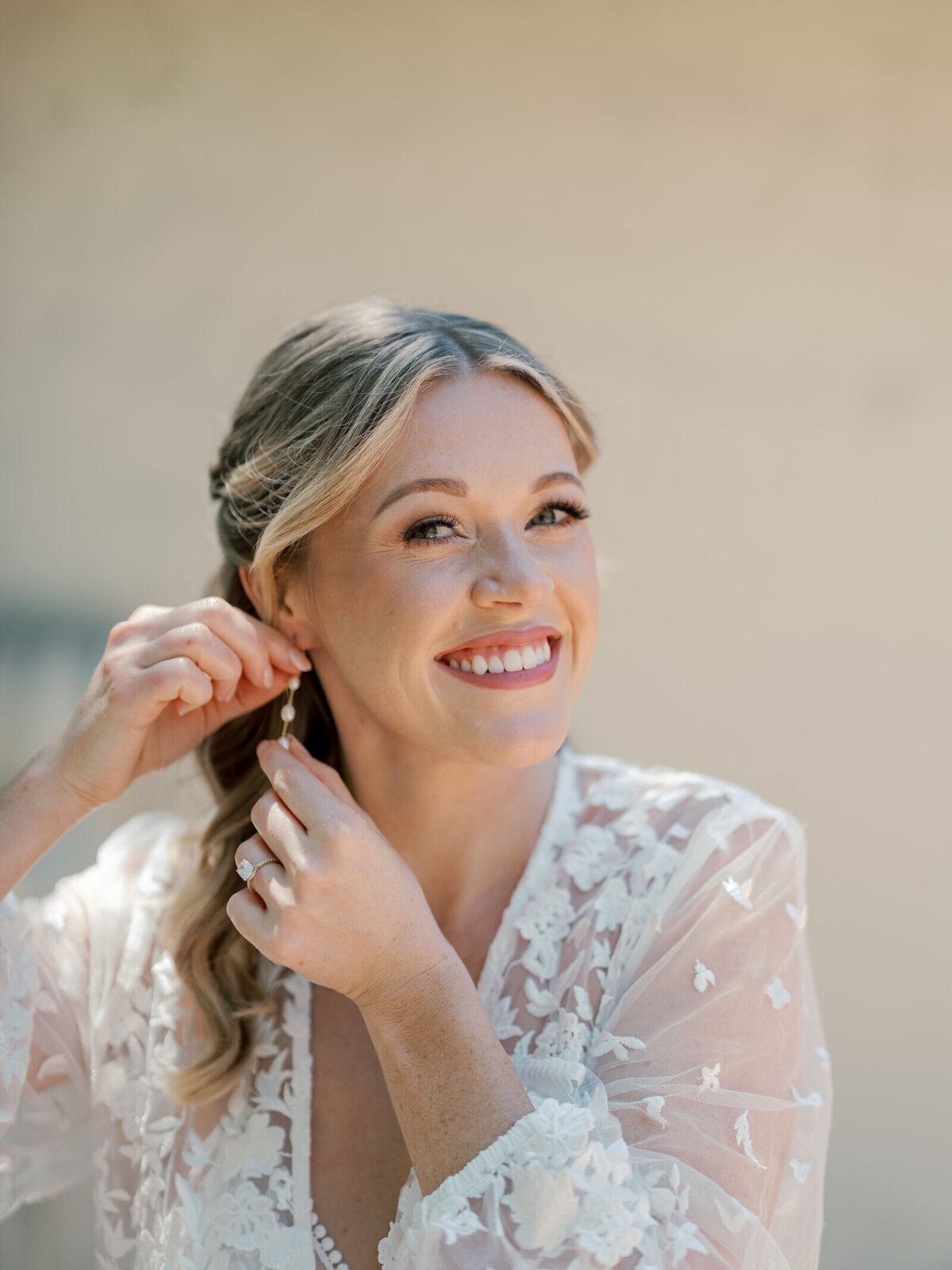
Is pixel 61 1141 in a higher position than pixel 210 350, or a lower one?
lower

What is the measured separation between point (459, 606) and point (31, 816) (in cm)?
80

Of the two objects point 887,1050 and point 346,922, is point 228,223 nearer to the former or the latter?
point 346,922

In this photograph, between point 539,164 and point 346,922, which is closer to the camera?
point 346,922

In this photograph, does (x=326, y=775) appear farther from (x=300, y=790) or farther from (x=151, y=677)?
(x=151, y=677)

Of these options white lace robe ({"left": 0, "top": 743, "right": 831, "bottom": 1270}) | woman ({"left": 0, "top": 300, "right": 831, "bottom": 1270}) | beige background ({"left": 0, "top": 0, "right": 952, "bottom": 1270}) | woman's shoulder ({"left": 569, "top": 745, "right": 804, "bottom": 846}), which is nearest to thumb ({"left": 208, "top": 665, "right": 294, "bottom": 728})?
woman ({"left": 0, "top": 300, "right": 831, "bottom": 1270})

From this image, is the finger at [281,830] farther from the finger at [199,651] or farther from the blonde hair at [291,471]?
the blonde hair at [291,471]

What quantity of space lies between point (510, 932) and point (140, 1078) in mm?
710

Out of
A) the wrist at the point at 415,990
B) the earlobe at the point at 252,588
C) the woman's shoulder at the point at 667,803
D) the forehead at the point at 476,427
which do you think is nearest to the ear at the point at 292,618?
the earlobe at the point at 252,588

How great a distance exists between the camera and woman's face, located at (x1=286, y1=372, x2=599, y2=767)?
5.89 ft

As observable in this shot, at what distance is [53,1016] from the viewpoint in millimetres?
2117

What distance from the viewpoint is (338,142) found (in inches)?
127

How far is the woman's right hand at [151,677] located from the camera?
1.88m

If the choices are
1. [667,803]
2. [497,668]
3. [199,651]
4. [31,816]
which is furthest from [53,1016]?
[667,803]

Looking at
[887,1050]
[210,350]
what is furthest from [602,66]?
[887,1050]
